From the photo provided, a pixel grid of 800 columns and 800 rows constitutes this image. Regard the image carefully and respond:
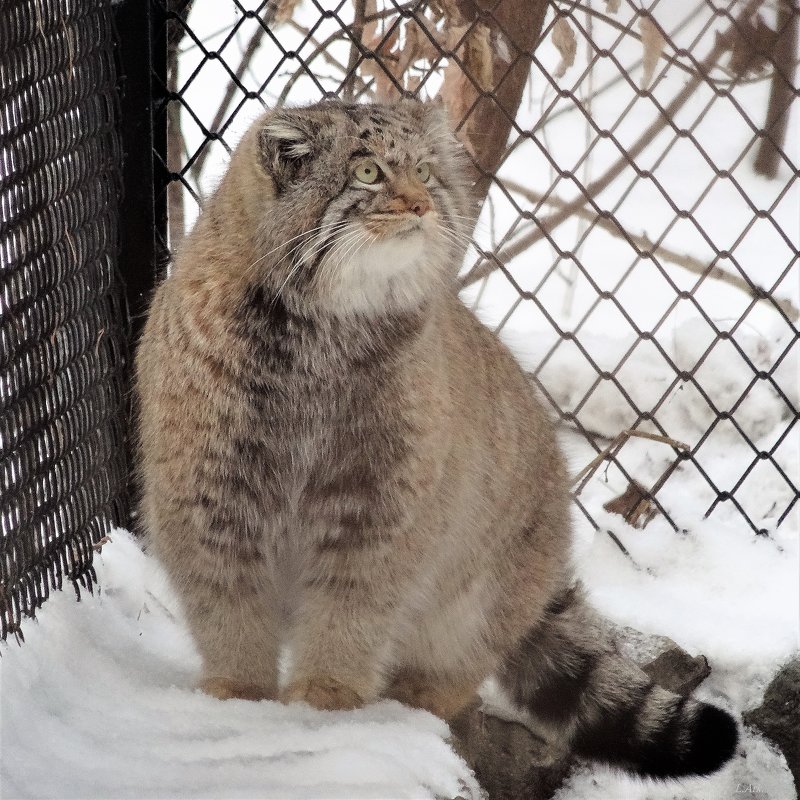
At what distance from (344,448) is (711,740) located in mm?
1087

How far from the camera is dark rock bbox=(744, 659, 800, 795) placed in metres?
3.02

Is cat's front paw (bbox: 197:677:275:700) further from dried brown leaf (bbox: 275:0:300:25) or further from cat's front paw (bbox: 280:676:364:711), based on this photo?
dried brown leaf (bbox: 275:0:300:25)

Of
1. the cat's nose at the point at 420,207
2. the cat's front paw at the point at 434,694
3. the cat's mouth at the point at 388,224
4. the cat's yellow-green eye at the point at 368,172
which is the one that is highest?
the cat's yellow-green eye at the point at 368,172

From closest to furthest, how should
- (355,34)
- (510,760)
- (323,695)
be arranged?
1. (323,695)
2. (510,760)
3. (355,34)

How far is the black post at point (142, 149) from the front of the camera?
3.08 meters

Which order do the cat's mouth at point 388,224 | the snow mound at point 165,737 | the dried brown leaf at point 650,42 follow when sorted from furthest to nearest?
the dried brown leaf at point 650,42
the cat's mouth at point 388,224
the snow mound at point 165,737

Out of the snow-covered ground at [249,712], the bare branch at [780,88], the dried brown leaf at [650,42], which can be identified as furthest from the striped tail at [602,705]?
the bare branch at [780,88]

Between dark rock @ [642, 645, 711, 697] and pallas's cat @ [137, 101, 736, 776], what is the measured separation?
0.99ft

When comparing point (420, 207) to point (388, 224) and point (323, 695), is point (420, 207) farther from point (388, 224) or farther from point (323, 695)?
point (323, 695)

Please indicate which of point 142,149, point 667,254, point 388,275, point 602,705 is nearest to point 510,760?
point 602,705

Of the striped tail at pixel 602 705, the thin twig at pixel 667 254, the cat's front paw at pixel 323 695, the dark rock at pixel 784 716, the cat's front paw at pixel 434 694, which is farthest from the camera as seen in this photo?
the thin twig at pixel 667 254

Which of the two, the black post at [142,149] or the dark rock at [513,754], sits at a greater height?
the black post at [142,149]

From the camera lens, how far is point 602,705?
278cm

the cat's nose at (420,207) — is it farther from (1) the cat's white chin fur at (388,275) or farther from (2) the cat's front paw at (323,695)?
(2) the cat's front paw at (323,695)
